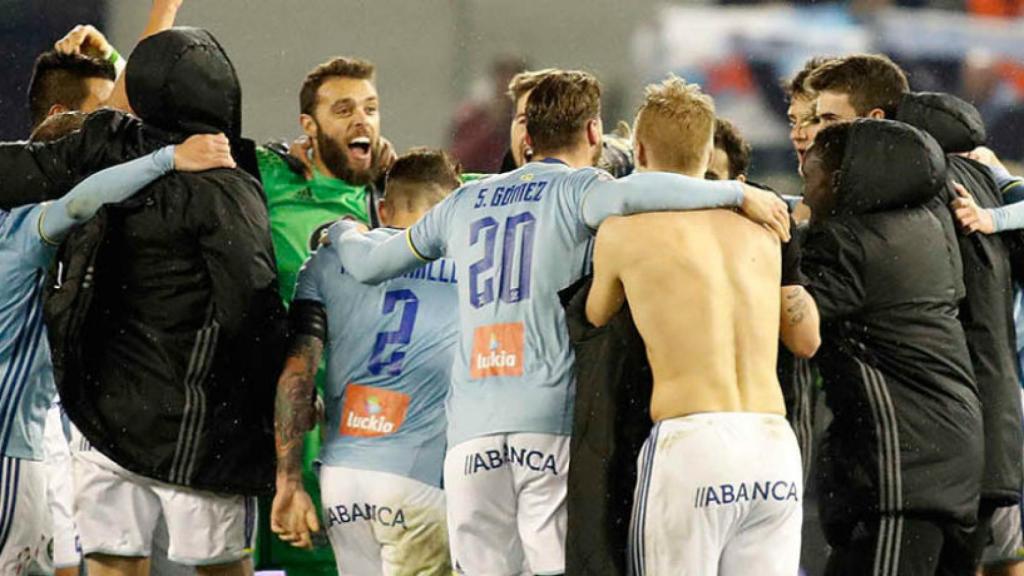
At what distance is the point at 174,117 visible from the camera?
19.4 feet

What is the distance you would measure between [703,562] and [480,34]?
400 inches

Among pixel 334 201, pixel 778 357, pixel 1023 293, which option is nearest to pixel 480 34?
pixel 334 201

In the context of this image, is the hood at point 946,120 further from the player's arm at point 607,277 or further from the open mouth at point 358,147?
the open mouth at point 358,147

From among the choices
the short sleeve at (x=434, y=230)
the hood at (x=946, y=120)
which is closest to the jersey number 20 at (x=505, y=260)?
the short sleeve at (x=434, y=230)

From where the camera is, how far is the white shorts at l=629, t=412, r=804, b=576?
494 centimetres

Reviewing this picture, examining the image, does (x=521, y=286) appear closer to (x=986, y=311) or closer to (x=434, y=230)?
(x=434, y=230)

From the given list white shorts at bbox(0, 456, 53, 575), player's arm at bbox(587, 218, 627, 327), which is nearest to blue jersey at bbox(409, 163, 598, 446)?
player's arm at bbox(587, 218, 627, 327)

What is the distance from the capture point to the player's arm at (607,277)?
5121 mm

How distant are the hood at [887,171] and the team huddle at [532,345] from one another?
1cm

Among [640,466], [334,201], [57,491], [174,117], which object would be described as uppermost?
[174,117]

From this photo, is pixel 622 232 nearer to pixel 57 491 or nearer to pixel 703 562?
pixel 703 562

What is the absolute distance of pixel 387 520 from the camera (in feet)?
19.6

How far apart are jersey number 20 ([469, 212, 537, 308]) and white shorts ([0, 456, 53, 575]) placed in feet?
5.37

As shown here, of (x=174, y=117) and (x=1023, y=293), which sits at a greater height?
(x=174, y=117)
